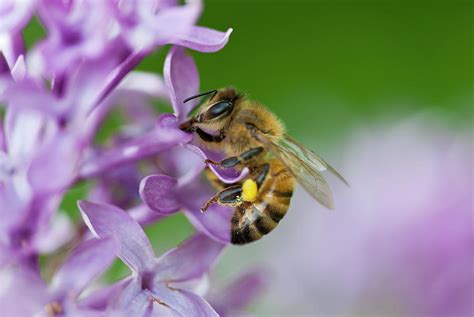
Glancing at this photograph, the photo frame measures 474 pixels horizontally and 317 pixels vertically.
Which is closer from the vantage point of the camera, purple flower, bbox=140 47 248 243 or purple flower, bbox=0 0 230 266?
purple flower, bbox=0 0 230 266

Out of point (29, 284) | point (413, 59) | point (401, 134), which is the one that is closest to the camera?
point (29, 284)

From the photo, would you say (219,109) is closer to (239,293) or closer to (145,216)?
(145,216)

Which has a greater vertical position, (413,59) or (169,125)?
(169,125)

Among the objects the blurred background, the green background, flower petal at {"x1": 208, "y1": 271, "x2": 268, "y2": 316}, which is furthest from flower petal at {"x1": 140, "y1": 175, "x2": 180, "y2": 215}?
the green background

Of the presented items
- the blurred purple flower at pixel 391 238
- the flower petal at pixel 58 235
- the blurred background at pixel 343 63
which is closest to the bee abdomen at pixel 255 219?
the flower petal at pixel 58 235

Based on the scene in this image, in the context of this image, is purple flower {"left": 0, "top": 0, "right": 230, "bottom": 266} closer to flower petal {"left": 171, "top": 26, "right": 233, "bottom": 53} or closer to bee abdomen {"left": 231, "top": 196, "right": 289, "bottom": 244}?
flower petal {"left": 171, "top": 26, "right": 233, "bottom": 53}

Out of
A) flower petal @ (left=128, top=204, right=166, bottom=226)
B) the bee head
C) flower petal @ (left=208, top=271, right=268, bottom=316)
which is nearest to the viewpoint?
the bee head

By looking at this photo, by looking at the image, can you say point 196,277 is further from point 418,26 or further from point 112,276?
point 418,26

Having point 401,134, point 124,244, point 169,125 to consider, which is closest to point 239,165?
point 169,125
